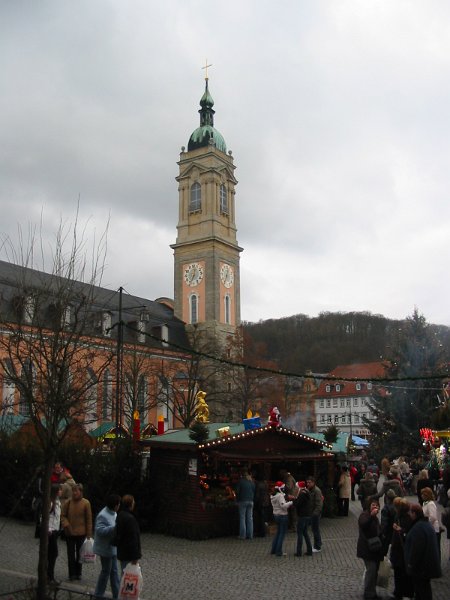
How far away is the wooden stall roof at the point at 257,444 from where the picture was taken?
1659 centimetres

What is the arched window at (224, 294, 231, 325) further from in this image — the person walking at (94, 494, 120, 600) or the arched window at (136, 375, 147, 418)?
the person walking at (94, 494, 120, 600)

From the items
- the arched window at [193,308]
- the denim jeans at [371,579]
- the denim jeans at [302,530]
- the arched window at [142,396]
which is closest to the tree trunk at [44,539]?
the denim jeans at [371,579]

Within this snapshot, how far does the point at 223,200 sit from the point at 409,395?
37.6 metres

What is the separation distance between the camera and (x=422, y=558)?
8.38 m

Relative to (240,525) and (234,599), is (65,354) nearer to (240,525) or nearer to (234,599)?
(234,599)

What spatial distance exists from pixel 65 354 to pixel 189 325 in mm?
51682

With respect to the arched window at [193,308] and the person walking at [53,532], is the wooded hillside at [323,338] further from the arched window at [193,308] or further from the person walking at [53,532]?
the person walking at [53,532]

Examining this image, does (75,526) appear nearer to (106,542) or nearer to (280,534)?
(106,542)

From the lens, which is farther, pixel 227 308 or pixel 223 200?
pixel 223 200

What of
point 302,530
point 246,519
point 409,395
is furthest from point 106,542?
point 409,395

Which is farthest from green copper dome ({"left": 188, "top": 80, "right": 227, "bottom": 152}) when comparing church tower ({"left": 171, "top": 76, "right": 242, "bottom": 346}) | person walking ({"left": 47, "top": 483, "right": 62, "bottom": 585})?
person walking ({"left": 47, "top": 483, "right": 62, "bottom": 585})

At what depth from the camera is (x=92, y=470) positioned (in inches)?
673

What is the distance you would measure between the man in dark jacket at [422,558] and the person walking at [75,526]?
515 centimetres

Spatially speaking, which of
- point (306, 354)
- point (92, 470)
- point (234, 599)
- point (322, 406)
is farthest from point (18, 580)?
point (306, 354)
